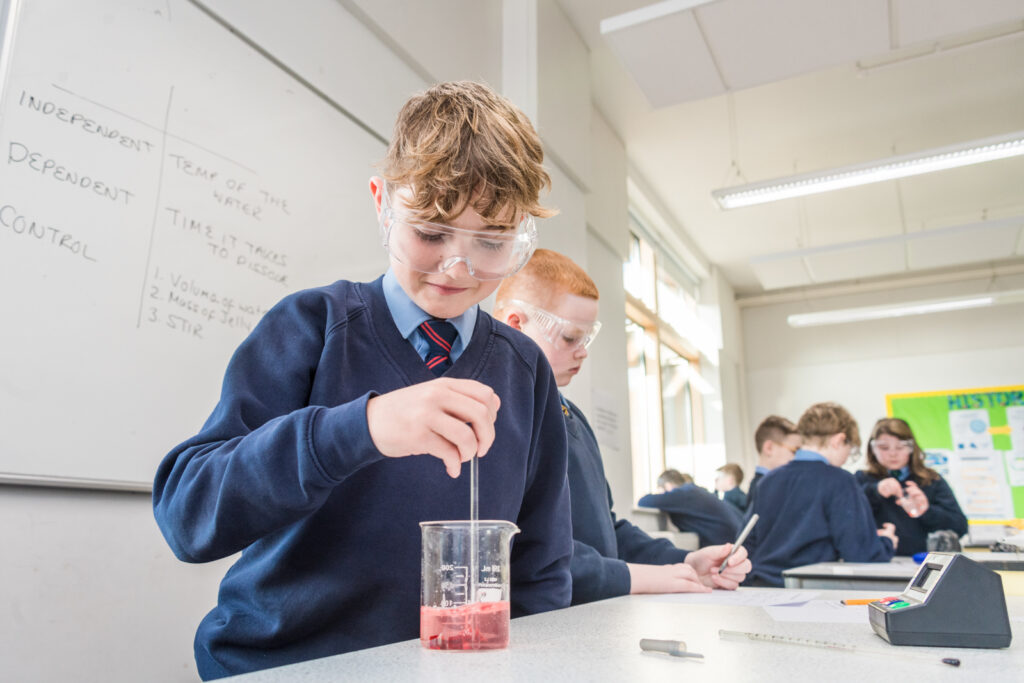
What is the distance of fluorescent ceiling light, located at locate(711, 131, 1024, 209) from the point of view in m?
4.35

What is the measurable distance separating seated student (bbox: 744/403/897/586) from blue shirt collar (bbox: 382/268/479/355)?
8.04 feet

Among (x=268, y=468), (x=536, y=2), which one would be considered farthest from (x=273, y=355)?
(x=536, y=2)

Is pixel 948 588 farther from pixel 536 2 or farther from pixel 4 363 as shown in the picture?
pixel 536 2

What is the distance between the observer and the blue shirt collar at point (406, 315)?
0.94 metres

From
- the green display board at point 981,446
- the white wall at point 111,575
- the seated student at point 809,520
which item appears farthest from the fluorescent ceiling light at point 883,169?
the green display board at point 981,446

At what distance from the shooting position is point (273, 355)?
84cm

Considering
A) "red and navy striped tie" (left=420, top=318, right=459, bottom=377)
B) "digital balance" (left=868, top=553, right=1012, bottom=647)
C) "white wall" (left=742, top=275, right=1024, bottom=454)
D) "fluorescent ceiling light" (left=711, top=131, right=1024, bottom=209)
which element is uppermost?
"fluorescent ceiling light" (left=711, top=131, right=1024, bottom=209)

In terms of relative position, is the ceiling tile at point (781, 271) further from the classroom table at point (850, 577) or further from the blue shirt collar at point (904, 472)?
the classroom table at point (850, 577)

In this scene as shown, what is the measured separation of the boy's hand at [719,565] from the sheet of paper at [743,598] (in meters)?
0.05

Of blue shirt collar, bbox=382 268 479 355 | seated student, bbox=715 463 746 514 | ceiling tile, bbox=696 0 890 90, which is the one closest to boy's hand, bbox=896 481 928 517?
seated student, bbox=715 463 746 514

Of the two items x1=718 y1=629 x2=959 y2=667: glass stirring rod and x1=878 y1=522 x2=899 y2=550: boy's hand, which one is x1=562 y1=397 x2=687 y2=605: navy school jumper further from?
x1=878 y1=522 x2=899 y2=550: boy's hand

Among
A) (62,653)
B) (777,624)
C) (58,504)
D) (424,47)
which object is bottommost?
(62,653)

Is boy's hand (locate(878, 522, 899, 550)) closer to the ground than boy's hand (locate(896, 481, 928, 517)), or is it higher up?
closer to the ground

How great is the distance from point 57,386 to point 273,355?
81cm
